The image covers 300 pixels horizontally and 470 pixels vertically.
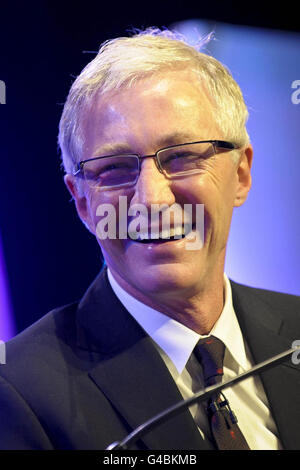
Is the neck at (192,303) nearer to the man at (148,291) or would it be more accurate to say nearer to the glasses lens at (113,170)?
the man at (148,291)

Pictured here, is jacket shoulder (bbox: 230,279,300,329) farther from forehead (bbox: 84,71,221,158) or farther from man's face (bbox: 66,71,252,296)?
forehead (bbox: 84,71,221,158)

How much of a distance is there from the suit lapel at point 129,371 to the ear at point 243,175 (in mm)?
404

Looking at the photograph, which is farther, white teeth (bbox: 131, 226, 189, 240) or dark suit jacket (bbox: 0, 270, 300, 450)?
white teeth (bbox: 131, 226, 189, 240)

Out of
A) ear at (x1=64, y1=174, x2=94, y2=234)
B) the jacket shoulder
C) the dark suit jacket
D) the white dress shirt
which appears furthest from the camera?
the jacket shoulder

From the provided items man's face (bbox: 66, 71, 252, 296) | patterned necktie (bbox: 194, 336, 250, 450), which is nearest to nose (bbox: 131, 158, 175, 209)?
man's face (bbox: 66, 71, 252, 296)

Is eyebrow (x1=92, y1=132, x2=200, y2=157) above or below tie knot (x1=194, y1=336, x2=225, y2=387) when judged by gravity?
above

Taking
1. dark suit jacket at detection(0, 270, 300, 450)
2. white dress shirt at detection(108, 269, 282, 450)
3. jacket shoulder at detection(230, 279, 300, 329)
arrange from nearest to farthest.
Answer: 1. dark suit jacket at detection(0, 270, 300, 450)
2. white dress shirt at detection(108, 269, 282, 450)
3. jacket shoulder at detection(230, 279, 300, 329)

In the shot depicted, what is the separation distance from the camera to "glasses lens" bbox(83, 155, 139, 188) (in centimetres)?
125

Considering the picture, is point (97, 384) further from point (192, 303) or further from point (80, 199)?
point (80, 199)

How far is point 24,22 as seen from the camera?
5.16ft

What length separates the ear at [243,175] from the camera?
1440mm

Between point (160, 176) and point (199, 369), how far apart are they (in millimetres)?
443

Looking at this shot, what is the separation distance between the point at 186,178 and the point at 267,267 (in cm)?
83

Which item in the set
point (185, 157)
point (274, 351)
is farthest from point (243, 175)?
point (274, 351)
